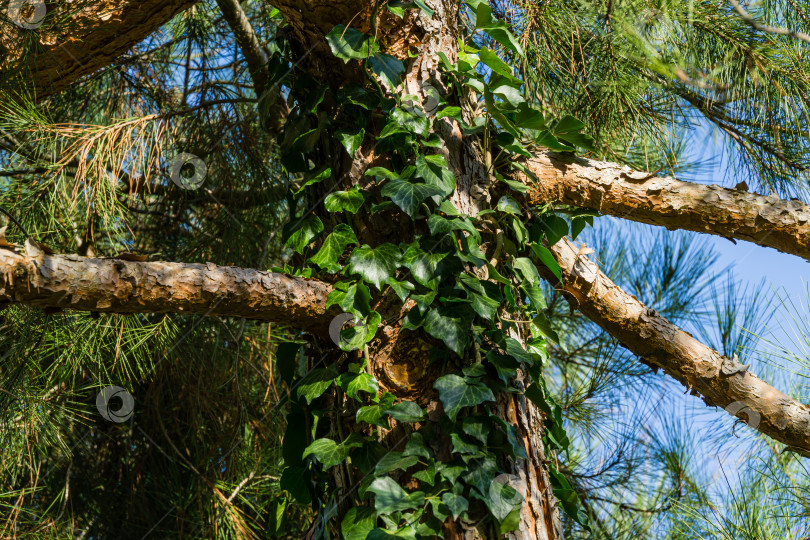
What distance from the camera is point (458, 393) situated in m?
0.87

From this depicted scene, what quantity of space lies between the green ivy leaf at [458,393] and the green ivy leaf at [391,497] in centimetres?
10

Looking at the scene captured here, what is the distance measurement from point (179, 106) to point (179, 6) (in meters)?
0.70

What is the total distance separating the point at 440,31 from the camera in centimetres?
108

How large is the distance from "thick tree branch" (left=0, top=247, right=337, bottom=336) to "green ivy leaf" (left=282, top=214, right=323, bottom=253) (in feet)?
0.27

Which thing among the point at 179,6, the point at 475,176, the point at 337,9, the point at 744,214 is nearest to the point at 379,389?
the point at 475,176

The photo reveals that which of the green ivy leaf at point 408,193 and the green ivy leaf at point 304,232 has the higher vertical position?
the green ivy leaf at point 408,193

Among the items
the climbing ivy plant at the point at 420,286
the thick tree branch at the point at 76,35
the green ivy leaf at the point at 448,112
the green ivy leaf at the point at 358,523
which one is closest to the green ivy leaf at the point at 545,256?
the climbing ivy plant at the point at 420,286

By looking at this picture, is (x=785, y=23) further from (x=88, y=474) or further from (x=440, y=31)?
(x=88, y=474)

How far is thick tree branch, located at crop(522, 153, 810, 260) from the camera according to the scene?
1.10 meters

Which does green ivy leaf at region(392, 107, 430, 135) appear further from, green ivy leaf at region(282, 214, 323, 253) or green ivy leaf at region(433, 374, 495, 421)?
green ivy leaf at region(433, 374, 495, 421)

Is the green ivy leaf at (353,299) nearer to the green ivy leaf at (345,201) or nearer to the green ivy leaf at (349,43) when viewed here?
the green ivy leaf at (345,201)

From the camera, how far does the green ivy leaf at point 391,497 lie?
2.69 feet

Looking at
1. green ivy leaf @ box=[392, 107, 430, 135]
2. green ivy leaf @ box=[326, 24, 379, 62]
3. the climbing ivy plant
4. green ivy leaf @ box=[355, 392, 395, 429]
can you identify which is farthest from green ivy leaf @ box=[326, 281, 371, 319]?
green ivy leaf @ box=[326, 24, 379, 62]

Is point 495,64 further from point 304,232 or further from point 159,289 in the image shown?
point 159,289
